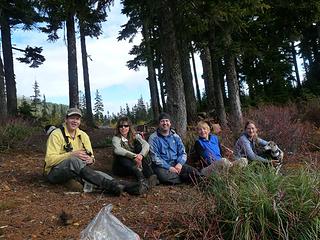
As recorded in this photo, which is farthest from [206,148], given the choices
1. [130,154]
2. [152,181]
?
[130,154]

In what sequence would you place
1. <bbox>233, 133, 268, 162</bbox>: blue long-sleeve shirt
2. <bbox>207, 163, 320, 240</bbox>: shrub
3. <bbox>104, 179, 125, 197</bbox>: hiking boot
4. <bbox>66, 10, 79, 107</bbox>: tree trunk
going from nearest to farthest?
<bbox>207, 163, 320, 240</bbox>: shrub → <bbox>104, 179, 125, 197</bbox>: hiking boot → <bbox>233, 133, 268, 162</bbox>: blue long-sleeve shirt → <bbox>66, 10, 79, 107</bbox>: tree trunk

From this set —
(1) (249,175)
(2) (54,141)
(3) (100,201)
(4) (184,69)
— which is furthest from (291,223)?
(4) (184,69)

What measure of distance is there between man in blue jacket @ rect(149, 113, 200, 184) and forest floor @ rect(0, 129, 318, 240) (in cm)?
24

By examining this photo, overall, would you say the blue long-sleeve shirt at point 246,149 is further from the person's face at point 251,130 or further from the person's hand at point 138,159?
the person's hand at point 138,159

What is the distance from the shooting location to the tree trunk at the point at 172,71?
938cm

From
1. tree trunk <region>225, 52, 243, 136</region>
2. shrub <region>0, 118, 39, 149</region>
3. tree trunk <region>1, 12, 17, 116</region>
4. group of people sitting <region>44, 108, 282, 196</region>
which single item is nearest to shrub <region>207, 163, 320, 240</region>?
group of people sitting <region>44, 108, 282, 196</region>

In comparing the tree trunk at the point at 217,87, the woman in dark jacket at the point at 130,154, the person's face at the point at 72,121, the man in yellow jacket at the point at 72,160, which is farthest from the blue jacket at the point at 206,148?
the tree trunk at the point at 217,87

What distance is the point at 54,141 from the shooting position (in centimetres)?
646

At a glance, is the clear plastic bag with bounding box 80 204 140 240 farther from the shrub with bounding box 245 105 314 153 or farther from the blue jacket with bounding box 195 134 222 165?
the shrub with bounding box 245 105 314 153

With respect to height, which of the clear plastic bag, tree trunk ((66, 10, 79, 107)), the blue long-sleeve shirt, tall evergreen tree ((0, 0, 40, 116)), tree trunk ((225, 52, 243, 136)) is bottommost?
the clear plastic bag

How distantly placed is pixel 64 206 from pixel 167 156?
240cm

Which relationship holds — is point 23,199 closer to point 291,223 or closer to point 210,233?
point 210,233

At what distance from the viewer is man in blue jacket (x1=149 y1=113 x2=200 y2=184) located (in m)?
7.09

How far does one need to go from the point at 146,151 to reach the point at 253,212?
3581mm
